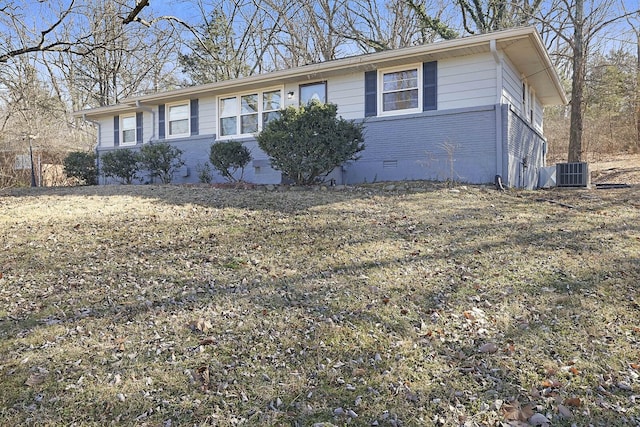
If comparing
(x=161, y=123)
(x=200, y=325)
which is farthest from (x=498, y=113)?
(x=161, y=123)

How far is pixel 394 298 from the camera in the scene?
11.6 feet

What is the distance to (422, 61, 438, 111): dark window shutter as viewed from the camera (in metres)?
9.38

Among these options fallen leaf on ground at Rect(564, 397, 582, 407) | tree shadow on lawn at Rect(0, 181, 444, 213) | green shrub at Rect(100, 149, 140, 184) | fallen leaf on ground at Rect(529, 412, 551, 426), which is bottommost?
fallen leaf on ground at Rect(529, 412, 551, 426)

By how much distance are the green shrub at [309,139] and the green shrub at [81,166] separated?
7594mm

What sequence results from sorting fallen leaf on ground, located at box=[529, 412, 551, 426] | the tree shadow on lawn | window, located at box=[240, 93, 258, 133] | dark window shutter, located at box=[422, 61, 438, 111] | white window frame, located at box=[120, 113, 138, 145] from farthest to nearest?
white window frame, located at box=[120, 113, 138, 145] → window, located at box=[240, 93, 258, 133] → dark window shutter, located at box=[422, 61, 438, 111] → the tree shadow on lawn → fallen leaf on ground, located at box=[529, 412, 551, 426]

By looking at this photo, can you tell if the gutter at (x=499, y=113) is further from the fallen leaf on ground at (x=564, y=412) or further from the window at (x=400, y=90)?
the fallen leaf on ground at (x=564, y=412)

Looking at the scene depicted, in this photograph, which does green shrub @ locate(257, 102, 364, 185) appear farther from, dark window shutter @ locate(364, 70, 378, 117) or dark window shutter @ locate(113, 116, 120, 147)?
dark window shutter @ locate(113, 116, 120, 147)

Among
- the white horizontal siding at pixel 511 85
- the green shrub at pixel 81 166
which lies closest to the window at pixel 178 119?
the green shrub at pixel 81 166

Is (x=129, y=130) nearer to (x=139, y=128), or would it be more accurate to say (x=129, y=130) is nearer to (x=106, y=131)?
(x=139, y=128)

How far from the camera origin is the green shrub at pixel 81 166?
1288 cm

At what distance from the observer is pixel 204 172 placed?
1153cm

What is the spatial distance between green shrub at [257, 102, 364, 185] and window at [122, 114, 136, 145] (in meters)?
8.20

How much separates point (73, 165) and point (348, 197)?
32.1 feet

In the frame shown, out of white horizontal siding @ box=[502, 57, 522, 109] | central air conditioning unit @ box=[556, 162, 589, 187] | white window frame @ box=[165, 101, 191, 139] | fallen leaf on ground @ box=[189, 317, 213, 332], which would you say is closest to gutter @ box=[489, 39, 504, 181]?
white horizontal siding @ box=[502, 57, 522, 109]
